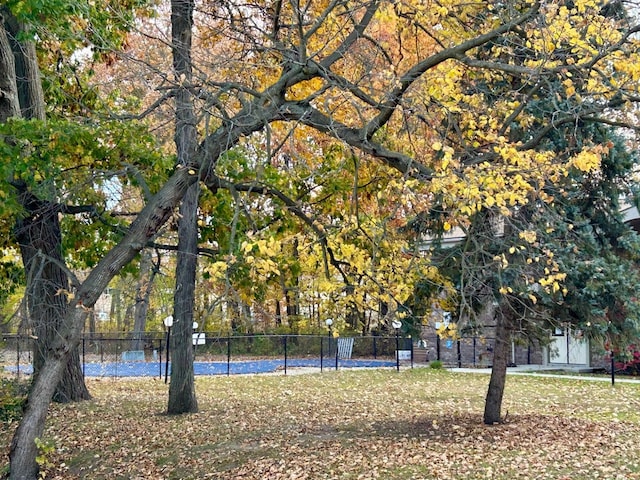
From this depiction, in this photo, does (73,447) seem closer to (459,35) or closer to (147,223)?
(147,223)

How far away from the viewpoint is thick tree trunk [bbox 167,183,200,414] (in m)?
12.0

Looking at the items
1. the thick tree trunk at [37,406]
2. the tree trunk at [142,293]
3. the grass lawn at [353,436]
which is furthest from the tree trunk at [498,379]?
the thick tree trunk at [37,406]

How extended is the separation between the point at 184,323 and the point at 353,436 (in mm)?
3712

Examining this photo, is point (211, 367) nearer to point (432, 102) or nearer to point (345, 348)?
point (345, 348)

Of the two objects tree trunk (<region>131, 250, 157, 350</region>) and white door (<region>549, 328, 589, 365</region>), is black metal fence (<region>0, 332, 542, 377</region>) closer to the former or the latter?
tree trunk (<region>131, 250, 157, 350</region>)

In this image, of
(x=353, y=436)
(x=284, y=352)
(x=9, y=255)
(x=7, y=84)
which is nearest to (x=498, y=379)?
(x=353, y=436)

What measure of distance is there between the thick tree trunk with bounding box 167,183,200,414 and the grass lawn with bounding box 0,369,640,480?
412 mm

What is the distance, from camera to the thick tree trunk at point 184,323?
39.4ft

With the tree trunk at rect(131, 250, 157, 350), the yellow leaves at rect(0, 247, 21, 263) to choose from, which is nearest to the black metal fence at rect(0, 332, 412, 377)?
the tree trunk at rect(131, 250, 157, 350)

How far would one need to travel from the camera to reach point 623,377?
17516 millimetres

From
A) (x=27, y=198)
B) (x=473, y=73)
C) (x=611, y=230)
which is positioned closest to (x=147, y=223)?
(x=27, y=198)

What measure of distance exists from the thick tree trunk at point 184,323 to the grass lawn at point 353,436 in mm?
412

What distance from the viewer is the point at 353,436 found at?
10125 millimetres

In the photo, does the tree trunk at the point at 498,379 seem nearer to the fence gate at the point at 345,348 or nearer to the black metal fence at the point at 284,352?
the black metal fence at the point at 284,352
